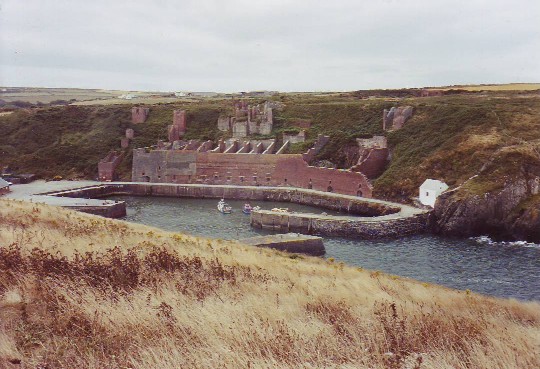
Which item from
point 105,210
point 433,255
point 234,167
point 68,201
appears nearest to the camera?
point 433,255

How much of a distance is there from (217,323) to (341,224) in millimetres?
38609

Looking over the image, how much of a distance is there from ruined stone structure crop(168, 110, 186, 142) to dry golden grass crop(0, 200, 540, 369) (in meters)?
70.4

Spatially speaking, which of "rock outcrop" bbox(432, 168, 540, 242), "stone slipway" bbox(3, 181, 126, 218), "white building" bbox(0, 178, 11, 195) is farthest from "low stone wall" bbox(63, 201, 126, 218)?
"rock outcrop" bbox(432, 168, 540, 242)

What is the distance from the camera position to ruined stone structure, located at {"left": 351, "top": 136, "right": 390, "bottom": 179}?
5822 centimetres

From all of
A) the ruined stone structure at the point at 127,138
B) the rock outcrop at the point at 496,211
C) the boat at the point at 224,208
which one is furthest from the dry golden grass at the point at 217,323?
the ruined stone structure at the point at 127,138

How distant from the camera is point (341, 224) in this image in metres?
44.6

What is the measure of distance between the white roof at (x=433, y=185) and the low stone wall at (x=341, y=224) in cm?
383

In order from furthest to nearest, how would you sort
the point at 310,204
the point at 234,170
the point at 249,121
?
the point at 249,121 → the point at 234,170 → the point at 310,204

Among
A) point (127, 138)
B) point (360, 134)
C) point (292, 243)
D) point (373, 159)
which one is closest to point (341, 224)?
point (292, 243)

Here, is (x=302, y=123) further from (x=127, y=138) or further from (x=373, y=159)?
(x=127, y=138)

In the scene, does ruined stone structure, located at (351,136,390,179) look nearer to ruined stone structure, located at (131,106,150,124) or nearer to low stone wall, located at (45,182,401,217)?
low stone wall, located at (45,182,401,217)

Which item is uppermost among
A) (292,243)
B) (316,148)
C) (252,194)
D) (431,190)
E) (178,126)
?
(178,126)

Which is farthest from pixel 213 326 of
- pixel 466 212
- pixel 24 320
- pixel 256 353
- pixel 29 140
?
pixel 29 140

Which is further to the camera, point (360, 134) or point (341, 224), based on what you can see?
point (360, 134)
